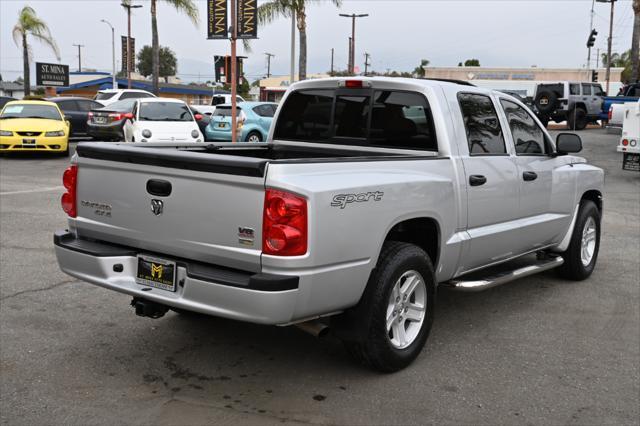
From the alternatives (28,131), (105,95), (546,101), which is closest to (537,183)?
(28,131)

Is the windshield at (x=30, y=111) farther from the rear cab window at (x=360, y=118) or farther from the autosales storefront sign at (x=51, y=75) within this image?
the autosales storefront sign at (x=51, y=75)

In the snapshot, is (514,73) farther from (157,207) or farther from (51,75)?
(157,207)

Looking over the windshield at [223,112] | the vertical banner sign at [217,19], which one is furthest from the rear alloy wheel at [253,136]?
the vertical banner sign at [217,19]

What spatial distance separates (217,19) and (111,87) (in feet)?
179

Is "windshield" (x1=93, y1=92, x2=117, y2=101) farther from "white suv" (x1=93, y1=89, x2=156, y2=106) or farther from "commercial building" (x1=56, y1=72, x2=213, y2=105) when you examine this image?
"commercial building" (x1=56, y1=72, x2=213, y2=105)

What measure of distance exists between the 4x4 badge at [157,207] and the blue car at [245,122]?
16677 millimetres

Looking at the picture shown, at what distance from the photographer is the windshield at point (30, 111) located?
18.1 meters

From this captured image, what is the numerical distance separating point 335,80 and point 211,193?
210 centimetres

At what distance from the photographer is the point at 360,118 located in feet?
17.7

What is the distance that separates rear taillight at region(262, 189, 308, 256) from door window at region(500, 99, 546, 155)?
111 inches

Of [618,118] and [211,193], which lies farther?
[618,118]

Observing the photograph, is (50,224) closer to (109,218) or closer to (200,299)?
(109,218)

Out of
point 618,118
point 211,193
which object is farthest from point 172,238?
point 618,118

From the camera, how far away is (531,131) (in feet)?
20.0
